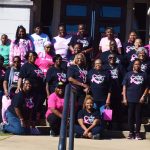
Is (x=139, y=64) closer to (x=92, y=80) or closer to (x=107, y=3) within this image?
(x=92, y=80)

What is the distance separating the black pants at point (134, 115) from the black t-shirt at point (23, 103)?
209 cm

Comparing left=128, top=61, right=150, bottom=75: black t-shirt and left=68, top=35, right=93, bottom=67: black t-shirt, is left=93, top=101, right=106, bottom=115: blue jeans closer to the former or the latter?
left=128, top=61, right=150, bottom=75: black t-shirt

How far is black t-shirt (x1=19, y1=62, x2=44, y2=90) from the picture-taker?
11.9 meters

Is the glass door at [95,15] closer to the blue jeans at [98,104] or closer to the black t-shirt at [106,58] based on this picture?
the black t-shirt at [106,58]

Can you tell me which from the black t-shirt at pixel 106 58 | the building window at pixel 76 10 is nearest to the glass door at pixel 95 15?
the building window at pixel 76 10

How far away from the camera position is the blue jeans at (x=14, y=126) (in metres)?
11.6

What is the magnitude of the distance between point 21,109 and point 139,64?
272 centimetres

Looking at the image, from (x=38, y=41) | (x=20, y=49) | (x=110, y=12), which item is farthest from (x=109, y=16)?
(x=20, y=49)

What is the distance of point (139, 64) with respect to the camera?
11672mm

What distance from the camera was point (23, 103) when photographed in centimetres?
1164

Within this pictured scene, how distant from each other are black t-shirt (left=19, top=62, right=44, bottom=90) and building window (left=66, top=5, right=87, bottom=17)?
4.96m

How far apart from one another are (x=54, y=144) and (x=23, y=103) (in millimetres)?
1621

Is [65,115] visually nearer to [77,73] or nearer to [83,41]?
[77,73]

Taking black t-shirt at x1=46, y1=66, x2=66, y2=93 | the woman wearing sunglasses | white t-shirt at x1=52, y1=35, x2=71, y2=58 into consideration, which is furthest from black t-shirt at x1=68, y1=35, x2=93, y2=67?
the woman wearing sunglasses
